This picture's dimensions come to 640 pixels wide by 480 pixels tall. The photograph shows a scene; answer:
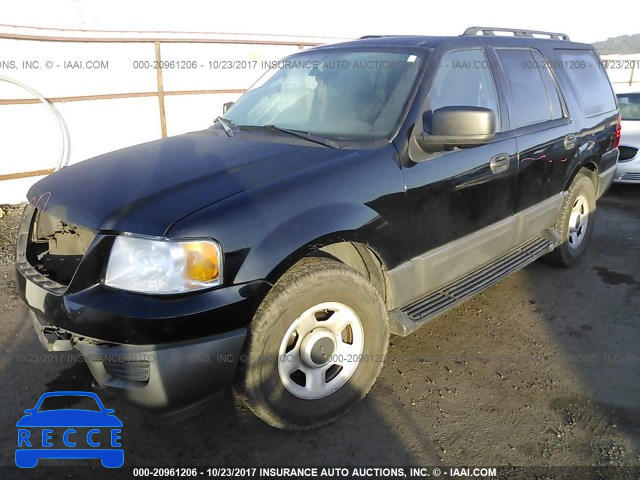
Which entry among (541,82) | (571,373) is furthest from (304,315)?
(541,82)

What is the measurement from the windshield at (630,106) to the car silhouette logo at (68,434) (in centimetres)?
868

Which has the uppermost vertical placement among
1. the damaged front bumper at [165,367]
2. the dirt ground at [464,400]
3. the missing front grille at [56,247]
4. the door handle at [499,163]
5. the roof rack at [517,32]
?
the roof rack at [517,32]

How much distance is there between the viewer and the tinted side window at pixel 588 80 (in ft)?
14.5

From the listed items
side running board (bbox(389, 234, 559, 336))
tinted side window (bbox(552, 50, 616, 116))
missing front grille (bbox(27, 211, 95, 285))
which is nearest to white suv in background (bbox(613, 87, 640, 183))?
tinted side window (bbox(552, 50, 616, 116))

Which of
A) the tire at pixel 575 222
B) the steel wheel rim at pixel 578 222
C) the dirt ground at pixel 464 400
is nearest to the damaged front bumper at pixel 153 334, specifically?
the dirt ground at pixel 464 400

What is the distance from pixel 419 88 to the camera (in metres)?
2.93

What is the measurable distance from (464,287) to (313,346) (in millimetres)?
1324

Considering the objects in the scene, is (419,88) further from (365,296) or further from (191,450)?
(191,450)

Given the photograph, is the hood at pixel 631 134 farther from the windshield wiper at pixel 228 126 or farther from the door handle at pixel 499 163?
the windshield wiper at pixel 228 126

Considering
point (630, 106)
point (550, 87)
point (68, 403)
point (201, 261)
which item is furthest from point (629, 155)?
point (68, 403)

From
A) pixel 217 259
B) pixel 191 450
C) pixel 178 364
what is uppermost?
pixel 217 259

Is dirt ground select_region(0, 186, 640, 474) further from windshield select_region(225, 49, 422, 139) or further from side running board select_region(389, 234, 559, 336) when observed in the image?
windshield select_region(225, 49, 422, 139)

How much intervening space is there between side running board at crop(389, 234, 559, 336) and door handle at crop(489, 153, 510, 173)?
0.72 meters

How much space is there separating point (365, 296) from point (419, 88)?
49.9 inches
